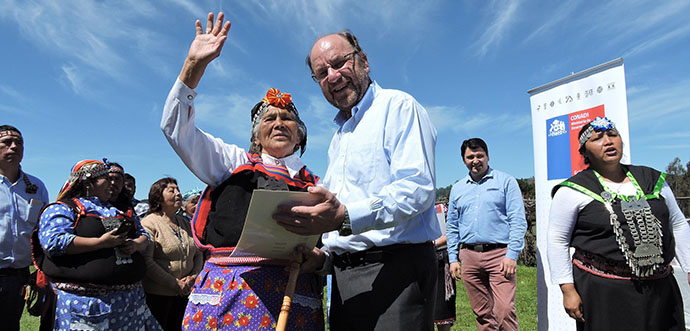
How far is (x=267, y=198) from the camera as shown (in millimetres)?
1535

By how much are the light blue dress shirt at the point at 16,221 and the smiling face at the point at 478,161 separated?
4.87 m

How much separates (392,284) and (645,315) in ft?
7.27

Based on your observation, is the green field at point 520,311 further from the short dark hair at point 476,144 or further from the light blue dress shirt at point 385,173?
the light blue dress shirt at point 385,173

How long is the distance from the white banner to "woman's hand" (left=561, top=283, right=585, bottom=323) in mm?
1518

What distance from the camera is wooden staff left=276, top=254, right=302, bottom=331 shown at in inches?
67.0

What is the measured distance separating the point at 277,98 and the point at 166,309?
3193 mm

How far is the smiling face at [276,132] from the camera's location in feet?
7.10

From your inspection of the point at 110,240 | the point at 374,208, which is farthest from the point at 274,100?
the point at 110,240

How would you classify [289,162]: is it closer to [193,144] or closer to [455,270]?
[193,144]

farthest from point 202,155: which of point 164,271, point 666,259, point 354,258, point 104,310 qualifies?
point 666,259

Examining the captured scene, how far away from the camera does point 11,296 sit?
159 inches

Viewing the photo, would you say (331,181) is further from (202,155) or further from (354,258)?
(202,155)

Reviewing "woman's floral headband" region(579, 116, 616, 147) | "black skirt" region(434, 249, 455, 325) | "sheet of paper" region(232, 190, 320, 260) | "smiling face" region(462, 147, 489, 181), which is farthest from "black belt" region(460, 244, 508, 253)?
"sheet of paper" region(232, 190, 320, 260)

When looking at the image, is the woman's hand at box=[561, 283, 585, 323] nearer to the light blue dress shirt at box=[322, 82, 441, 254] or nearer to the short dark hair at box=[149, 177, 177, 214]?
the light blue dress shirt at box=[322, 82, 441, 254]
